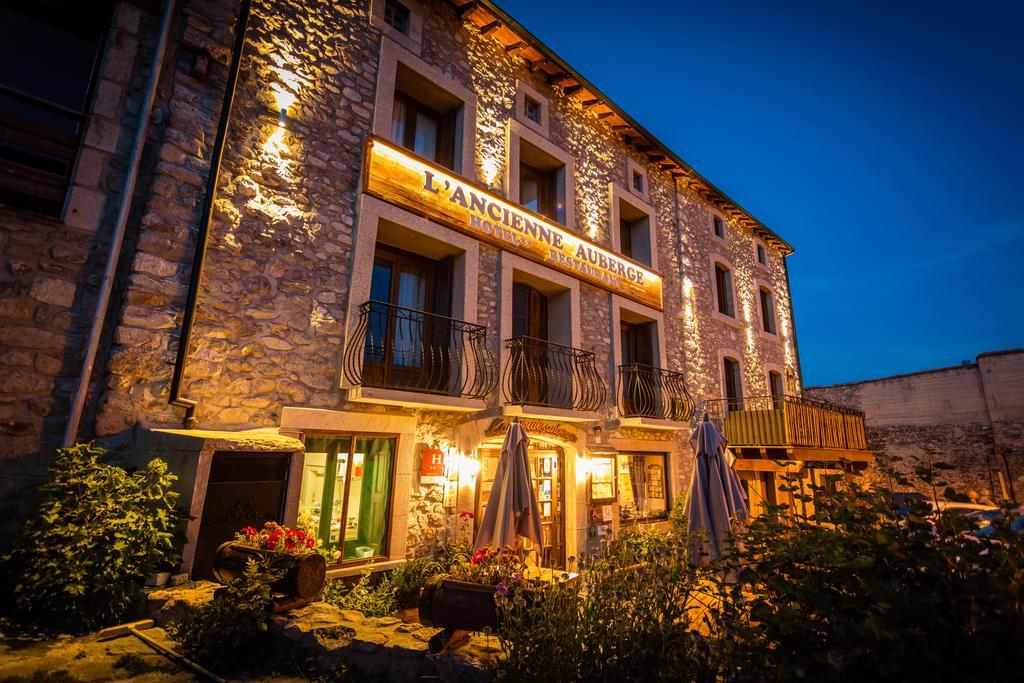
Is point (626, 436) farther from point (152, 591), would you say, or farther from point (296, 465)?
point (152, 591)

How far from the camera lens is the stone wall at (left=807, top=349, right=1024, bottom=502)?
17219mm

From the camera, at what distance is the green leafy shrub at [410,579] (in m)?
5.30

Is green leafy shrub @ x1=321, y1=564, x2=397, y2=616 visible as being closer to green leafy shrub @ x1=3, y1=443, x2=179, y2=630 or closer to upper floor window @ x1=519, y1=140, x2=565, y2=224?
green leafy shrub @ x1=3, y1=443, x2=179, y2=630

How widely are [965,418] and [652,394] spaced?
17.6m

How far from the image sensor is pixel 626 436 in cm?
916

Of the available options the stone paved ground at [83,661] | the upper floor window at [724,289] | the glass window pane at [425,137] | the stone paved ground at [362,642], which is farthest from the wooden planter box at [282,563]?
the upper floor window at [724,289]

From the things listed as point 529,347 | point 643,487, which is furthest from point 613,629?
point 643,487

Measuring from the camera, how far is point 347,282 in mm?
5922

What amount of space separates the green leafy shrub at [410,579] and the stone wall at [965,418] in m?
16.4

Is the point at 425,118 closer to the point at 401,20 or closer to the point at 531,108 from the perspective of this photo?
the point at 401,20

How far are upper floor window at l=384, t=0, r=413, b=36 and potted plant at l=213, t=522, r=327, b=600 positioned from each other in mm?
7244

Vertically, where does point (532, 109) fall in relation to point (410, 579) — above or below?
above

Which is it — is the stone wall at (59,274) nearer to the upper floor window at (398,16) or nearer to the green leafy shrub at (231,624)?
the green leafy shrub at (231,624)

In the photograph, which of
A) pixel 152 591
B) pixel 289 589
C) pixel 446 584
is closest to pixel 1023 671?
pixel 446 584
